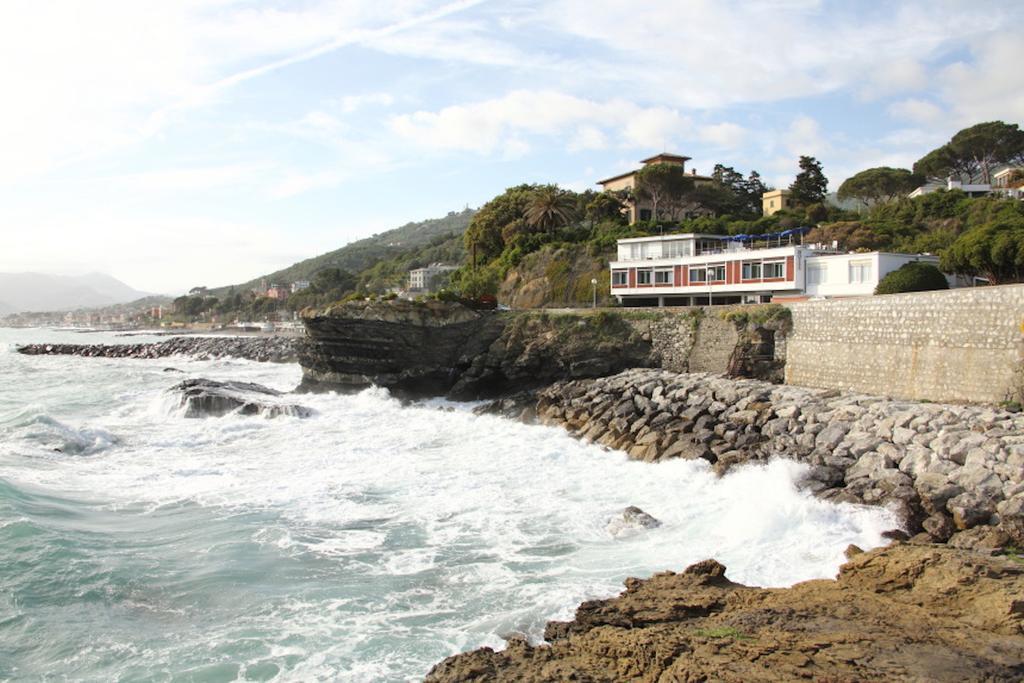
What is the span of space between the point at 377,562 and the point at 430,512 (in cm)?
292

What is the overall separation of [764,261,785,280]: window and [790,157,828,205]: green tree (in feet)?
111

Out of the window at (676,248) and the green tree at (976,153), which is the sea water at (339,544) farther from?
the green tree at (976,153)

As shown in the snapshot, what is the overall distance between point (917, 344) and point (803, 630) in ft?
49.1

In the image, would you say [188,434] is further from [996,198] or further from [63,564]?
[996,198]

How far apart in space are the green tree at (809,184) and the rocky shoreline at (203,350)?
47.3m

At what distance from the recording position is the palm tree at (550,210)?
52500 mm

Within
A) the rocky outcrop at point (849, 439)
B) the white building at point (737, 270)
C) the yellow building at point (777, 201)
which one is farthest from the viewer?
the yellow building at point (777, 201)

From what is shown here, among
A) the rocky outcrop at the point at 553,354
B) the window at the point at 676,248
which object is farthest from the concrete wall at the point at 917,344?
the window at the point at 676,248

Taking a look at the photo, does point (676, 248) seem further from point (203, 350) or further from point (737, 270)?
point (203, 350)

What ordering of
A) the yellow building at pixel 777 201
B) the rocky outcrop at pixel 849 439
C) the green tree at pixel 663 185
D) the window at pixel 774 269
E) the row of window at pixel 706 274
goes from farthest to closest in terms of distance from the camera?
the yellow building at pixel 777 201
the green tree at pixel 663 185
the row of window at pixel 706 274
the window at pixel 774 269
the rocky outcrop at pixel 849 439

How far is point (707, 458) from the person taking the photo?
59.1 feet

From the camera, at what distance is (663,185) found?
58.7 metres

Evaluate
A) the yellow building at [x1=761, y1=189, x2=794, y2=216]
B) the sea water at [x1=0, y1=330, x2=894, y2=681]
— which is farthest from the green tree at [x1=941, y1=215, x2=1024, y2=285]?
the yellow building at [x1=761, y1=189, x2=794, y2=216]

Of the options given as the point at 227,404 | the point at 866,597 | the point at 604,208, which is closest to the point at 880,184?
the point at 604,208
